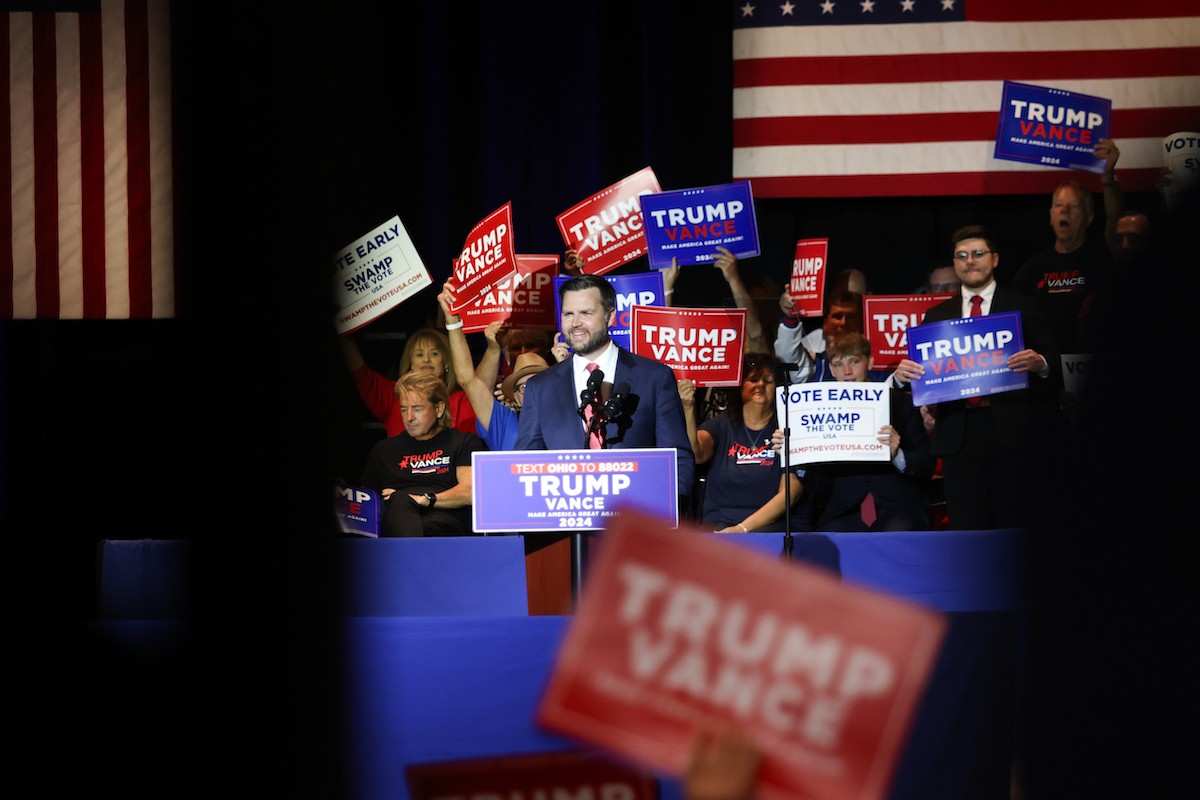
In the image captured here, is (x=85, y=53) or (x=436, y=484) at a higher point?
(x=85, y=53)

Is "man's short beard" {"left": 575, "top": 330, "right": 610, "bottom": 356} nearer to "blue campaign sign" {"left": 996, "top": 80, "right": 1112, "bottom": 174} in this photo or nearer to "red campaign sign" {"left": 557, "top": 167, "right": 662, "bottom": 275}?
"red campaign sign" {"left": 557, "top": 167, "right": 662, "bottom": 275}

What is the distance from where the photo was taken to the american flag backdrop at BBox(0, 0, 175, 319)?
7.38 meters

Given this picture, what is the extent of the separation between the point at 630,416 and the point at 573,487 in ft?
1.97

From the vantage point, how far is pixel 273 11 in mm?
845

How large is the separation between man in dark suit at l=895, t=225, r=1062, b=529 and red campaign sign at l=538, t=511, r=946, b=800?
4534 millimetres

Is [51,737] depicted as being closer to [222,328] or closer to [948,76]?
[222,328]

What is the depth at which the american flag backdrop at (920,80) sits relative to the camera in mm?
8680

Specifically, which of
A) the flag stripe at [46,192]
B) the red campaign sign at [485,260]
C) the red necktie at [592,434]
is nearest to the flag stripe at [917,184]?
the red campaign sign at [485,260]

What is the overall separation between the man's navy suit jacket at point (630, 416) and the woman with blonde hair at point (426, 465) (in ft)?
3.70

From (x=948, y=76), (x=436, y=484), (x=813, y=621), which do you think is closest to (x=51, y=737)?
(x=813, y=621)

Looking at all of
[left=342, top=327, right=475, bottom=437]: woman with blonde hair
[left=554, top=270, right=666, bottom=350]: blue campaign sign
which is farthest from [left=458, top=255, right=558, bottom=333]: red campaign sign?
[left=342, top=327, right=475, bottom=437]: woman with blonde hair

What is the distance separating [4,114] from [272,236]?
744 cm

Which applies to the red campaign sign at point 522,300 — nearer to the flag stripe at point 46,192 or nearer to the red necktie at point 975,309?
the red necktie at point 975,309

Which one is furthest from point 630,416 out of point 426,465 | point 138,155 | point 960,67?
point 960,67
